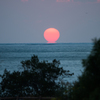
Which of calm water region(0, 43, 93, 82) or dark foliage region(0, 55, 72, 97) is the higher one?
calm water region(0, 43, 93, 82)

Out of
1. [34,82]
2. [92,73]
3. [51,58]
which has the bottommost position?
[34,82]

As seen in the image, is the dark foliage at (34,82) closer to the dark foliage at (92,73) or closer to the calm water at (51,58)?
the calm water at (51,58)

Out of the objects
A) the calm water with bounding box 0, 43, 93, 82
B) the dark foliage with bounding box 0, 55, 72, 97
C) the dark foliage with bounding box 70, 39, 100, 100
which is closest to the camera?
the dark foliage with bounding box 70, 39, 100, 100

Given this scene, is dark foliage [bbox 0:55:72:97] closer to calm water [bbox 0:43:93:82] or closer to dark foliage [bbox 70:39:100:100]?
calm water [bbox 0:43:93:82]

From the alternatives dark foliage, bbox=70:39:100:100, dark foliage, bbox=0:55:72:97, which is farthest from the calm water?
dark foliage, bbox=0:55:72:97

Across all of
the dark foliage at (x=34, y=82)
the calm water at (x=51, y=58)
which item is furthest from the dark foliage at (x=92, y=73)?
the dark foliage at (x=34, y=82)

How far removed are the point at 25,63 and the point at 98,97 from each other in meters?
7.44

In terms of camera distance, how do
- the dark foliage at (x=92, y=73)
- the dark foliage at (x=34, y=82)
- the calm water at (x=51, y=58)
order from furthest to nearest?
Answer: the calm water at (x=51, y=58)
the dark foliage at (x=34, y=82)
the dark foliage at (x=92, y=73)

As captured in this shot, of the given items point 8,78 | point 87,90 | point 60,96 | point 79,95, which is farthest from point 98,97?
point 8,78

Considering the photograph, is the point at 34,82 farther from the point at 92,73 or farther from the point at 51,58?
the point at 51,58

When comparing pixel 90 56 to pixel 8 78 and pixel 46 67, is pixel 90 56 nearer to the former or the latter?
pixel 46 67

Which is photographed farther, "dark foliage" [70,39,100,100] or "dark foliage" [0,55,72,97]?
"dark foliage" [0,55,72,97]

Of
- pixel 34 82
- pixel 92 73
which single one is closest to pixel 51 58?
pixel 34 82

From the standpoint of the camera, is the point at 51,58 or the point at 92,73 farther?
the point at 51,58
